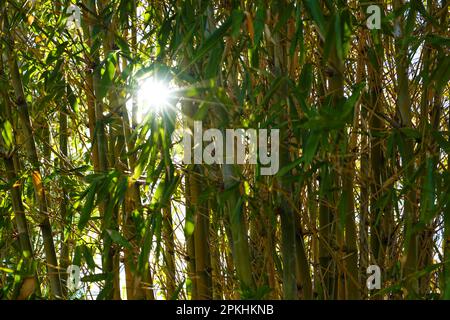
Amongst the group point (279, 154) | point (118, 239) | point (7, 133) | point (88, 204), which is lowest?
point (118, 239)

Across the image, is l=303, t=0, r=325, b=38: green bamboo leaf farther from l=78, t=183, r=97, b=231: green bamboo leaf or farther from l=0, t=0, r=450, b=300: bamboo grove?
l=78, t=183, r=97, b=231: green bamboo leaf

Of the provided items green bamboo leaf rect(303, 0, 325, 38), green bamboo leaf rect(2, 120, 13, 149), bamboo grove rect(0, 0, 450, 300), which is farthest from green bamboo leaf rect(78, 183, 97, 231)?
green bamboo leaf rect(303, 0, 325, 38)

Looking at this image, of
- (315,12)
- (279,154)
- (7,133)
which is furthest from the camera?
(7,133)

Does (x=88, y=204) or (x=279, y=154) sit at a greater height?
(x=279, y=154)

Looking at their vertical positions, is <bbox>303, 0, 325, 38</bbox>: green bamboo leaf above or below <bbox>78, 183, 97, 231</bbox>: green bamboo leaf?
above

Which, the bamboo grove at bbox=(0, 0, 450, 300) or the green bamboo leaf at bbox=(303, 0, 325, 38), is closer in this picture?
the green bamboo leaf at bbox=(303, 0, 325, 38)

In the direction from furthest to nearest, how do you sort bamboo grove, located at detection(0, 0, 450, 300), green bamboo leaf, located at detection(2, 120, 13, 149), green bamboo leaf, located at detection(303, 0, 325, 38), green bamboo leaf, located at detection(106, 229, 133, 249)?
green bamboo leaf, located at detection(2, 120, 13, 149), green bamboo leaf, located at detection(106, 229, 133, 249), bamboo grove, located at detection(0, 0, 450, 300), green bamboo leaf, located at detection(303, 0, 325, 38)

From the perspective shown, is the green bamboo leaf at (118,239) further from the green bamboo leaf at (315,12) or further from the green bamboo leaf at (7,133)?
the green bamboo leaf at (315,12)

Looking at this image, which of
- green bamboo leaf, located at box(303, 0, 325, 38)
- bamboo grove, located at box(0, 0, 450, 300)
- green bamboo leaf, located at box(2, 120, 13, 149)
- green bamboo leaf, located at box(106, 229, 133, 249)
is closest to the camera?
green bamboo leaf, located at box(303, 0, 325, 38)

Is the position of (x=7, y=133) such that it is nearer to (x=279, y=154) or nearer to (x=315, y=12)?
(x=279, y=154)

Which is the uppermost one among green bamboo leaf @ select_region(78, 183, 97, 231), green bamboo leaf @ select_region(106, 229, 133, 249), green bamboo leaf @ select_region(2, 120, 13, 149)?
green bamboo leaf @ select_region(2, 120, 13, 149)

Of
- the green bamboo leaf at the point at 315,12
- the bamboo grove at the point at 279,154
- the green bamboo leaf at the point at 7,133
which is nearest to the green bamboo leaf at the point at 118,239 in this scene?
the bamboo grove at the point at 279,154

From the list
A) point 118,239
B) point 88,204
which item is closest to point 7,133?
point 88,204
